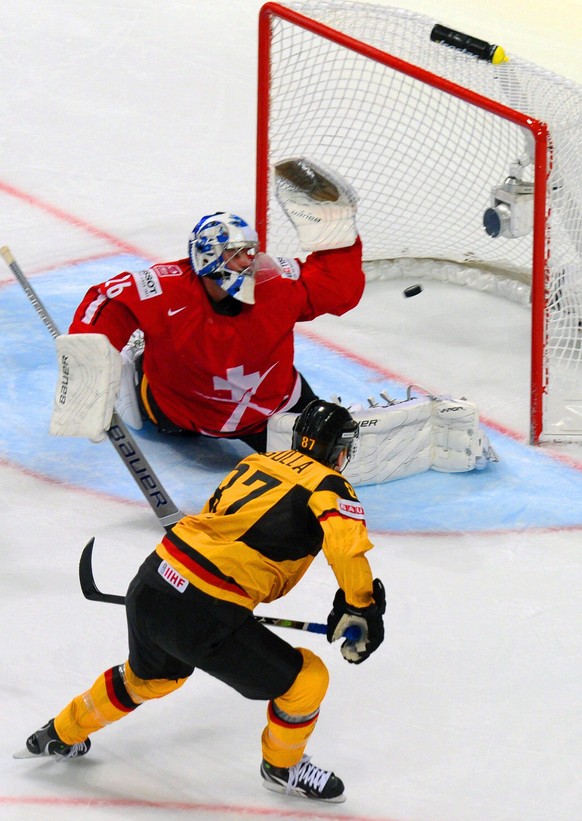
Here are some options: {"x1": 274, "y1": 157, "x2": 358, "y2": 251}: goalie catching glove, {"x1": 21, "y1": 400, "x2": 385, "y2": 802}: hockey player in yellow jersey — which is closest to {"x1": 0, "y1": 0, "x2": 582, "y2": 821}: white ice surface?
{"x1": 21, "y1": 400, "x2": 385, "y2": 802}: hockey player in yellow jersey

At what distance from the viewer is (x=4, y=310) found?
5414 mm

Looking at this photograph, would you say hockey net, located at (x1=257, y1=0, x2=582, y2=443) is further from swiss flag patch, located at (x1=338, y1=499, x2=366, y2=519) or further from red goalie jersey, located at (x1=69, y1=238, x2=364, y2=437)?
swiss flag patch, located at (x1=338, y1=499, x2=366, y2=519)

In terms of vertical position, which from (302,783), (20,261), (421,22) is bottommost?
(20,261)

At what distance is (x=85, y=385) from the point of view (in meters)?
4.01

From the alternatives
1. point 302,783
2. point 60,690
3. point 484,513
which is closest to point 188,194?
point 484,513

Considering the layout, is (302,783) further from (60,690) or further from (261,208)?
(261,208)

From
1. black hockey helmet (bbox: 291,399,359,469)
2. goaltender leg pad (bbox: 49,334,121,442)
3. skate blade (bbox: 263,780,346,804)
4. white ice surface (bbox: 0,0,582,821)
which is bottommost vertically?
white ice surface (bbox: 0,0,582,821)

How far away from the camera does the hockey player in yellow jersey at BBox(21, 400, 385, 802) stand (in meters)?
2.76

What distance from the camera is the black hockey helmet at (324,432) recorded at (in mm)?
2863

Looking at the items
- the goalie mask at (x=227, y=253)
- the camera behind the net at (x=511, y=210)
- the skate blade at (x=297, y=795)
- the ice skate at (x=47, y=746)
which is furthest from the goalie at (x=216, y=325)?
the skate blade at (x=297, y=795)

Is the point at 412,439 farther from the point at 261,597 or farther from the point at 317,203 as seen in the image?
the point at 261,597

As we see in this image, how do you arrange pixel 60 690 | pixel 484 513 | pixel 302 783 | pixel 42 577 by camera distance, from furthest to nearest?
pixel 484 513, pixel 42 577, pixel 60 690, pixel 302 783

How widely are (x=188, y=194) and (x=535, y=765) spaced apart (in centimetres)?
391

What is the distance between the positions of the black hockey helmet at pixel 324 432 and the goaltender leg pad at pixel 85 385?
1.18 meters
